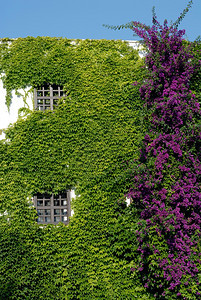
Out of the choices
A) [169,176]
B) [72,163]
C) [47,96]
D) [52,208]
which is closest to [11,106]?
[47,96]

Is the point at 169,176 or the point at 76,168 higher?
the point at 76,168

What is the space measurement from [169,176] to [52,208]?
3.02 metres

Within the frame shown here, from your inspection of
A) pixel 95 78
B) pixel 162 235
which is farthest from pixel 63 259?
pixel 95 78

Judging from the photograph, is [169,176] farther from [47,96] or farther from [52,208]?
[47,96]

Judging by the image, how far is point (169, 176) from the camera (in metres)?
9.51

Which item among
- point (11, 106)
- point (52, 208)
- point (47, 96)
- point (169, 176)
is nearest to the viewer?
point (169, 176)

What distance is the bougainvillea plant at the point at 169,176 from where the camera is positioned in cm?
903

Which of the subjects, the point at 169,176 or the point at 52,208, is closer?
the point at 169,176

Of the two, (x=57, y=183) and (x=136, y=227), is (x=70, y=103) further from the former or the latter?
(x=136, y=227)

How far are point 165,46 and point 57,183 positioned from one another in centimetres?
458

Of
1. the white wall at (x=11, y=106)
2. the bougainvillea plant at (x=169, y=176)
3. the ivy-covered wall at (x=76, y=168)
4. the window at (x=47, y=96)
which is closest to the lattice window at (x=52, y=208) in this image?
the ivy-covered wall at (x=76, y=168)

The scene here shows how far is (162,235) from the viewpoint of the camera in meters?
9.15

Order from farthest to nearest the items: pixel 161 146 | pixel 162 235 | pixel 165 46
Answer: pixel 165 46 < pixel 161 146 < pixel 162 235

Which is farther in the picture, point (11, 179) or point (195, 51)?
point (195, 51)
